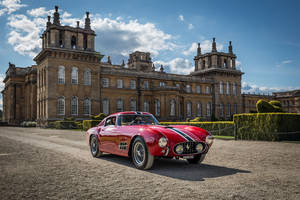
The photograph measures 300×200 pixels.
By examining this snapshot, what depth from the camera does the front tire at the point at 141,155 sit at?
6508 mm

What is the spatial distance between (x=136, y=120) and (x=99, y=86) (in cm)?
3437

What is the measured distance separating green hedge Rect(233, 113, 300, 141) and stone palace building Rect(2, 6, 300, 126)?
2795 cm

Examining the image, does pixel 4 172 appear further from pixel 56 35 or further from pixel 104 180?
pixel 56 35

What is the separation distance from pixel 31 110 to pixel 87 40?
20499 millimetres

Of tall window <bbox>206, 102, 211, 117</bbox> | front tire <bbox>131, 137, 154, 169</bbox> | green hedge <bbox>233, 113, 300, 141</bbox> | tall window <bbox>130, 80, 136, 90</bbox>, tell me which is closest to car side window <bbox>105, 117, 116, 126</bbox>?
front tire <bbox>131, 137, 154, 169</bbox>

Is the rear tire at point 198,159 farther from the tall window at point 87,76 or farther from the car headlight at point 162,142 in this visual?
the tall window at point 87,76

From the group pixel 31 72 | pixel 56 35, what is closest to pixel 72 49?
pixel 56 35

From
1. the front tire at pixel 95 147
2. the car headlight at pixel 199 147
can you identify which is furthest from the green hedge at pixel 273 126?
the front tire at pixel 95 147

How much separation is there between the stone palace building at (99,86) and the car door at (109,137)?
99.0 feet

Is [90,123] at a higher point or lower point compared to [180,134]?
lower

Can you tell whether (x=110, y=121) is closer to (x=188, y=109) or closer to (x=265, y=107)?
(x=265, y=107)

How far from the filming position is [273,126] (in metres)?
14.9

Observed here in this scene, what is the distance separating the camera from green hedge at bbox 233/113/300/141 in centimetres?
1489

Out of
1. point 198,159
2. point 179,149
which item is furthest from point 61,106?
point 179,149
